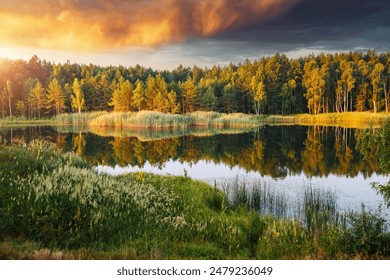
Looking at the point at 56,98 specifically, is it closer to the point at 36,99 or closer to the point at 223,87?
the point at 36,99

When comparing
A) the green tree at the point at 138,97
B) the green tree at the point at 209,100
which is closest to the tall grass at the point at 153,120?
the green tree at the point at 209,100

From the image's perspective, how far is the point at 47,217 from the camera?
5.77 meters

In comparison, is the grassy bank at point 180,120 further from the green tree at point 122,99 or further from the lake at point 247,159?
the green tree at point 122,99

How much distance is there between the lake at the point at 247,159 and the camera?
40.5 ft

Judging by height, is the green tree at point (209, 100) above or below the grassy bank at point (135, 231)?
above

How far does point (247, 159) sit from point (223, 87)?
3786 cm

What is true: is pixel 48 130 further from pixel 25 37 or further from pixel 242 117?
pixel 242 117

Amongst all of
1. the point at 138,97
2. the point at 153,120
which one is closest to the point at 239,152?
the point at 153,120

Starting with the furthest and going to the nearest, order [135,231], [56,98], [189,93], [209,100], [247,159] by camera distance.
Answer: [189,93] → [209,100] → [56,98] → [247,159] → [135,231]

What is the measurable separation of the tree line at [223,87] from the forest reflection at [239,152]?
2.10 m

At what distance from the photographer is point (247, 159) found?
59.5 ft

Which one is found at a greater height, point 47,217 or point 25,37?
point 25,37
